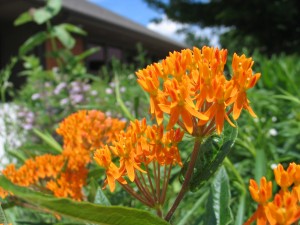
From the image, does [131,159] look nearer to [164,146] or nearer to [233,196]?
[164,146]

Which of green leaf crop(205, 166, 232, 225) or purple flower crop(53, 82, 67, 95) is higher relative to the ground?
green leaf crop(205, 166, 232, 225)

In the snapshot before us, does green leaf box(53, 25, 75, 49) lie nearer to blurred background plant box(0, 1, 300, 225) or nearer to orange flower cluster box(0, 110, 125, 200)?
blurred background plant box(0, 1, 300, 225)

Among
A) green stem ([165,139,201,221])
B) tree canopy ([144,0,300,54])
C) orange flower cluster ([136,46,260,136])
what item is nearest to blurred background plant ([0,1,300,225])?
green stem ([165,139,201,221])

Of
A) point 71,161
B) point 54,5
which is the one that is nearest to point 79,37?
point 54,5

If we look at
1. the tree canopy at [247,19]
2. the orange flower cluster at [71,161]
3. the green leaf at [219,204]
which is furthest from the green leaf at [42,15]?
the tree canopy at [247,19]

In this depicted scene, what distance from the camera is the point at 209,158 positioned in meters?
0.75

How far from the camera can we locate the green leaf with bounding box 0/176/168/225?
0.50 m

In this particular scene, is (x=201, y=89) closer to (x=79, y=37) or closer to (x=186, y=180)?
(x=186, y=180)

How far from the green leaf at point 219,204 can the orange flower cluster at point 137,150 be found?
0.13 m

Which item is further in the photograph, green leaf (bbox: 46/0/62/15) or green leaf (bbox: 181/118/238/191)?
green leaf (bbox: 46/0/62/15)

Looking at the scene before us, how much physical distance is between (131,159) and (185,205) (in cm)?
100

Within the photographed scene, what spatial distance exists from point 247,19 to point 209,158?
17236 mm

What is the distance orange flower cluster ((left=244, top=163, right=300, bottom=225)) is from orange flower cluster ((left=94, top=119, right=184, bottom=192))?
0.21 metres

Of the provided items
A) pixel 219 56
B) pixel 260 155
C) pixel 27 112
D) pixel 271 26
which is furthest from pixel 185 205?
pixel 271 26
